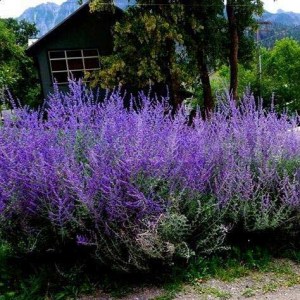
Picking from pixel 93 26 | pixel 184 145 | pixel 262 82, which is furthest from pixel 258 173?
Result: pixel 262 82

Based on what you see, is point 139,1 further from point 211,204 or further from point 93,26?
point 211,204

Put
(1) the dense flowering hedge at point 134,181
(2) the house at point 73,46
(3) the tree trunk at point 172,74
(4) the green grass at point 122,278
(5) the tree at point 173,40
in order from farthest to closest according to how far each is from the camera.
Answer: (2) the house at point 73,46 → (3) the tree trunk at point 172,74 → (5) the tree at point 173,40 → (4) the green grass at point 122,278 → (1) the dense flowering hedge at point 134,181

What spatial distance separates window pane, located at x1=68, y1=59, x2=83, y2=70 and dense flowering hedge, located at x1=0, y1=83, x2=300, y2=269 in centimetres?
1965

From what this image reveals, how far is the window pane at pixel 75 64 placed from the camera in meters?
22.8

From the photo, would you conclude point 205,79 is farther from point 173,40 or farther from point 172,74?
point 173,40

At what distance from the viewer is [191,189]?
3305 mm

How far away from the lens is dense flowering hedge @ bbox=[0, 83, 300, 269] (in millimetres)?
3004

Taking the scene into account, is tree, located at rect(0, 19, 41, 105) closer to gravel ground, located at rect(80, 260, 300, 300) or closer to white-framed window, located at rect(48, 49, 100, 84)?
white-framed window, located at rect(48, 49, 100, 84)

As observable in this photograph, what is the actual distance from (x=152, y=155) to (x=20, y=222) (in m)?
1.14

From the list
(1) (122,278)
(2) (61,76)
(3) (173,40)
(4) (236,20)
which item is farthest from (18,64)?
(1) (122,278)

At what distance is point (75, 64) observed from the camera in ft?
75.2

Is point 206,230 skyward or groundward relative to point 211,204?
groundward

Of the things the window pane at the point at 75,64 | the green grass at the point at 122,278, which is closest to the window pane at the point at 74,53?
the window pane at the point at 75,64

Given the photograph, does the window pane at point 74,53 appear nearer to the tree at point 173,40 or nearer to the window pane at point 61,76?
the window pane at point 61,76
